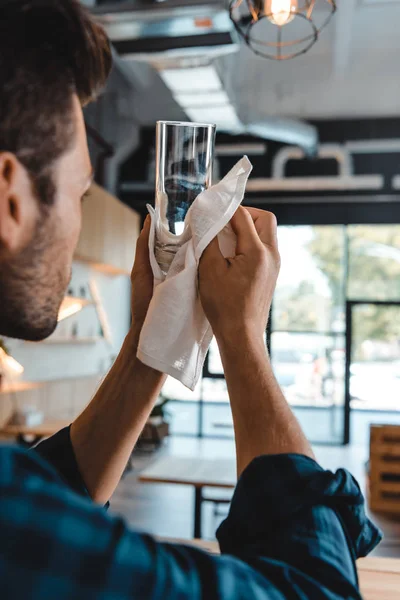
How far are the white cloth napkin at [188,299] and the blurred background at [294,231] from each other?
4.35m

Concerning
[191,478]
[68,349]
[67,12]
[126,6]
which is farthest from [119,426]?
[68,349]

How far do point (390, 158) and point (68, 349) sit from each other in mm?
4444

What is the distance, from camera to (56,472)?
59cm

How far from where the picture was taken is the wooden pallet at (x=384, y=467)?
502 cm

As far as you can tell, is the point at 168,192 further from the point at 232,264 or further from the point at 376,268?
the point at 376,268

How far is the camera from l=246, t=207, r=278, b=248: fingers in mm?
760

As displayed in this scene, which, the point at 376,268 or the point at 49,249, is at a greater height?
the point at 376,268

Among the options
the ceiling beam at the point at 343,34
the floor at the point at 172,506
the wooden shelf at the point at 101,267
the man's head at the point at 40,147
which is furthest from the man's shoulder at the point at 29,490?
the wooden shelf at the point at 101,267

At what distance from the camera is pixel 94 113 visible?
6.14m

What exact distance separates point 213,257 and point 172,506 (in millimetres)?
4461

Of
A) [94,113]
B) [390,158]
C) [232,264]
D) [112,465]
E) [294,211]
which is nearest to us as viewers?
[232,264]

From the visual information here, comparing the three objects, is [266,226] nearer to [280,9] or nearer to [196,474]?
[280,9]

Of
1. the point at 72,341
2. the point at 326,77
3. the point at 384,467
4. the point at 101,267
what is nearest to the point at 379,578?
the point at 384,467

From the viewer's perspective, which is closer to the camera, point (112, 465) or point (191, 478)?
point (112, 465)
